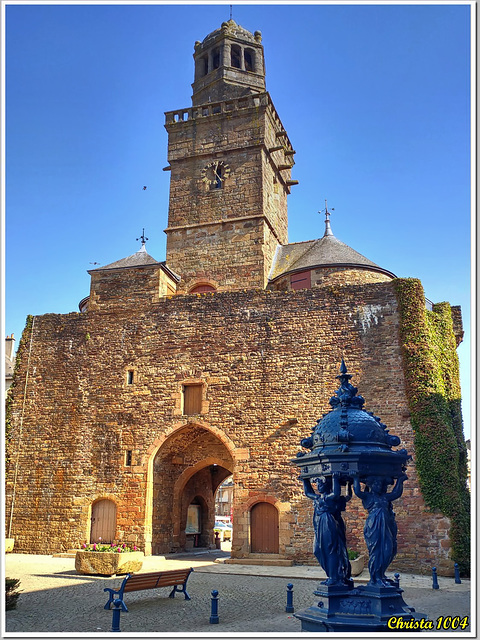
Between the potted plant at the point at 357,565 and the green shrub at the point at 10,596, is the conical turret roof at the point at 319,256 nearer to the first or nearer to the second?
the potted plant at the point at 357,565

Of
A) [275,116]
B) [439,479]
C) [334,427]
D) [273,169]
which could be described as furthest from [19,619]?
[275,116]

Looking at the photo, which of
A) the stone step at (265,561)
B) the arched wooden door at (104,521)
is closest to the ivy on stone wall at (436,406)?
the stone step at (265,561)

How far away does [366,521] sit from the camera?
661 cm

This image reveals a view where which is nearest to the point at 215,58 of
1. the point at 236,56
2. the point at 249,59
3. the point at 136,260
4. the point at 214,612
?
the point at 236,56

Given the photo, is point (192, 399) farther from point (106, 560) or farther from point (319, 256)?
point (319, 256)

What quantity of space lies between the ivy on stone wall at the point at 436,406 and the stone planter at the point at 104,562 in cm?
767

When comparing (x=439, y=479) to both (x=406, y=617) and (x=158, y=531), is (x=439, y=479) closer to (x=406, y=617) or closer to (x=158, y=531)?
(x=158, y=531)

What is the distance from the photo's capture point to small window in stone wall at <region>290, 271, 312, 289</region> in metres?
20.4

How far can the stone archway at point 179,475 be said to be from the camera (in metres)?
18.3

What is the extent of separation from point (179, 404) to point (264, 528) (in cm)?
444

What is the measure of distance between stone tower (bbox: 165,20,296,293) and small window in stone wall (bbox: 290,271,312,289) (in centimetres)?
159

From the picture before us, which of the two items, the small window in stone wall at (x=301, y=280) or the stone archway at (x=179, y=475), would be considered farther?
the small window in stone wall at (x=301, y=280)

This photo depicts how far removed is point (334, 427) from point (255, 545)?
11137 mm

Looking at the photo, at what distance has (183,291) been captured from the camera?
921 inches
